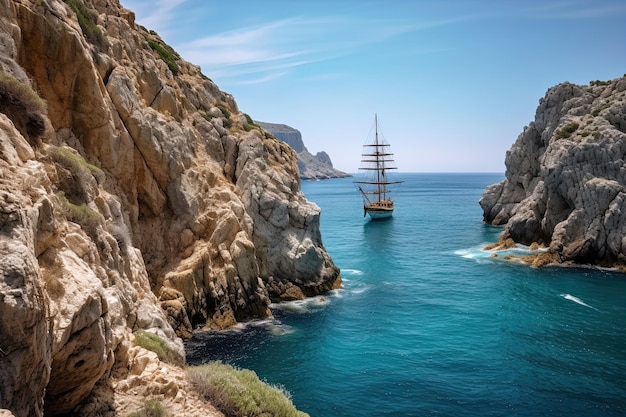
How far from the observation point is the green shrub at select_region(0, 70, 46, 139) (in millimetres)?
14492

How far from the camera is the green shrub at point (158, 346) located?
48.0ft

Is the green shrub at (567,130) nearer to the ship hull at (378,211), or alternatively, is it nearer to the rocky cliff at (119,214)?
the rocky cliff at (119,214)

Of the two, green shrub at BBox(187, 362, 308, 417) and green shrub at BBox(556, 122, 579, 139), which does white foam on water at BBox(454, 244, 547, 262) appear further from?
green shrub at BBox(187, 362, 308, 417)

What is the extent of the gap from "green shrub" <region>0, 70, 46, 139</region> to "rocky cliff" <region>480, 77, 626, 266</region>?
170 ft

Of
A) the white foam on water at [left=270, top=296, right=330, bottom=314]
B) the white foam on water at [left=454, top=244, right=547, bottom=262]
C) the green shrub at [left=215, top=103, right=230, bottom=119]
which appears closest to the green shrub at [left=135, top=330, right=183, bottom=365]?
the white foam on water at [left=270, top=296, right=330, bottom=314]

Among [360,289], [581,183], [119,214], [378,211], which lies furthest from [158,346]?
[378,211]

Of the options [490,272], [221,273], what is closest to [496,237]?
[490,272]

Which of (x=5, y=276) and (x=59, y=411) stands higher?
(x=5, y=276)

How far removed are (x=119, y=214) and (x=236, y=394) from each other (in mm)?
13714

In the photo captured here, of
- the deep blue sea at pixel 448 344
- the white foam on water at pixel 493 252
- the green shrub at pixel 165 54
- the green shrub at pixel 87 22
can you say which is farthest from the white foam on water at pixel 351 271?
the green shrub at pixel 87 22

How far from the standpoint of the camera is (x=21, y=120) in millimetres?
15141

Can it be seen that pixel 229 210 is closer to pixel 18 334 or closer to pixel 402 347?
pixel 402 347

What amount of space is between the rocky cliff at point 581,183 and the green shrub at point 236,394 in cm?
4715

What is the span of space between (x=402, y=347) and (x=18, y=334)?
26.2m
